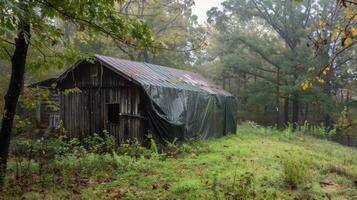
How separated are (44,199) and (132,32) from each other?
10.7 ft

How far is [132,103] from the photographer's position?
41.8 feet

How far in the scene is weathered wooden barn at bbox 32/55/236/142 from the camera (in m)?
12.4

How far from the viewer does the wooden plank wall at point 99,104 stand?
41.6 ft

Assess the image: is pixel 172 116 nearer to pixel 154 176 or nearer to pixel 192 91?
pixel 192 91

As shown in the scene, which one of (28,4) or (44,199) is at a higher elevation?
(28,4)

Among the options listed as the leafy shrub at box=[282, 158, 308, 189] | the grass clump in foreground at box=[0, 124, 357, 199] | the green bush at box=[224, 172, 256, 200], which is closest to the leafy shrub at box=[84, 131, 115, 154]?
the grass clump in foreground at box=[0, 124, 357, 199]

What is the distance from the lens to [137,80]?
12.2m

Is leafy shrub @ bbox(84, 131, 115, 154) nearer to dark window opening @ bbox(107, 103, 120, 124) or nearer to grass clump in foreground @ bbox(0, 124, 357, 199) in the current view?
dark window opening @ bbox(107, 103, 120, 124)

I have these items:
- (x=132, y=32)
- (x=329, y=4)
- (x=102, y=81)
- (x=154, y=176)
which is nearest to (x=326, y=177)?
(x=154, y=176)

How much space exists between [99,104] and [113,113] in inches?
29.5

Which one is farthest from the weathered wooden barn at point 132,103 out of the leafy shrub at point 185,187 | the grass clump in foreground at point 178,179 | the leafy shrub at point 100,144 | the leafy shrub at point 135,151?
the leafy shrub at point 185,187

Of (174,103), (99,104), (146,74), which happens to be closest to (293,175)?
(174,103)

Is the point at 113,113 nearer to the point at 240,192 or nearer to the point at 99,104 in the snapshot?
the point at 99,104

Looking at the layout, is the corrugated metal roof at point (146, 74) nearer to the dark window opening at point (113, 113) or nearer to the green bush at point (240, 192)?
the dark window opening at point (113, 113)
